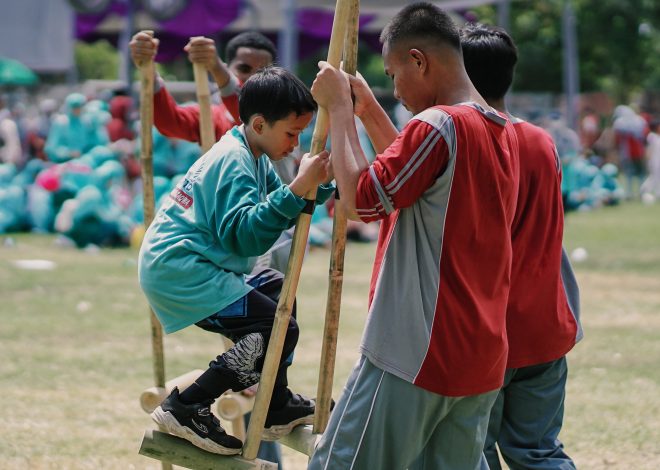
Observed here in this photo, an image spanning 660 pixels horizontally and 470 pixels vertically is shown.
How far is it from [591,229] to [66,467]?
537 inches

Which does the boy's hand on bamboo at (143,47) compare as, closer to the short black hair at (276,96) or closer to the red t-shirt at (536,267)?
the short black hair at (276,96)

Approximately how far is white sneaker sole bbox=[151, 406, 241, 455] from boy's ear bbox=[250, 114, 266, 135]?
114 centimetres

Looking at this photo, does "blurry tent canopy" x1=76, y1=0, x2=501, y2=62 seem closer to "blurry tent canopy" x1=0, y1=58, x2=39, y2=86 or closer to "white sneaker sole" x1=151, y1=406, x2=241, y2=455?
"blurry tent canopy" x1=0, y1=58, x2=39, y2=86

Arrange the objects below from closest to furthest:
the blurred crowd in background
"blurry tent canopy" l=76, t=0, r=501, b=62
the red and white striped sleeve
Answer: the red and white striped sleeve, the blurred crowd in background, "blurry tent canopy" l=76, t=0, r=501, b=62

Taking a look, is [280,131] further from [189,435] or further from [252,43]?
[252,43]

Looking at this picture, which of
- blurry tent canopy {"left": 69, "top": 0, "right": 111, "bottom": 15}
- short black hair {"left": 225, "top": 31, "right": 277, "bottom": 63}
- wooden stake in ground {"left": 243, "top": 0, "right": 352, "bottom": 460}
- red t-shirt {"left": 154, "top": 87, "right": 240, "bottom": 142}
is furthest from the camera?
blurry tent canopy {"left": 69, "top": 0, "right": 111, "bottom": 15}

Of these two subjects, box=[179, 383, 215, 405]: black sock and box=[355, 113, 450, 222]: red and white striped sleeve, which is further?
box=[179, 383, 215, 405]: black sock

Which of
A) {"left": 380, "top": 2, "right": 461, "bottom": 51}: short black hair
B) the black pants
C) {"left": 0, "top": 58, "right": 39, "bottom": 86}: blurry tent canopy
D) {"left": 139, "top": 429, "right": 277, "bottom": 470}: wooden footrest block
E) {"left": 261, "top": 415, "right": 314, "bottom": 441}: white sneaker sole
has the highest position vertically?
{"left": 380, "top": 2, "right": 461, "bottom": 51}: short black hair

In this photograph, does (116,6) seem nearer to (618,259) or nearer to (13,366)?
(618,259)

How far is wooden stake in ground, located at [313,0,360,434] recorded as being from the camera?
401cm

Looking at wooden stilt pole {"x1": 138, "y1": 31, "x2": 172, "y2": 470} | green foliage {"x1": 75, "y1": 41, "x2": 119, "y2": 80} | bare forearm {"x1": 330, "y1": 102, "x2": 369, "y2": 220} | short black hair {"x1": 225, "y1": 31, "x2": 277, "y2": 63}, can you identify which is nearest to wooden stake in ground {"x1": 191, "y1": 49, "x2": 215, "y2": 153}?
wooden stilt pole {"x1": 138, "y1": 31, "x2": 172, "y2": 470}

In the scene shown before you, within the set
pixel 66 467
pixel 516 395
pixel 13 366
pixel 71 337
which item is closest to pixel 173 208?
pixel 516 395

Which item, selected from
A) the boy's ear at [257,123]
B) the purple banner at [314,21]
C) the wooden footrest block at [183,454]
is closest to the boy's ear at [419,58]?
the boy's ear at [257,123]

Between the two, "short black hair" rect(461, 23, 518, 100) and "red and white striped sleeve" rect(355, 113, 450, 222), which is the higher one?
"short black hair" rect(461, 23, 518, 100)
